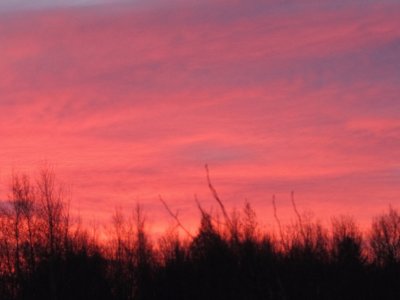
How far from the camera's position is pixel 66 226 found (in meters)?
40.2

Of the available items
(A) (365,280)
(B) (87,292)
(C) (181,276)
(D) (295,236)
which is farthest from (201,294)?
(D) (295,236)

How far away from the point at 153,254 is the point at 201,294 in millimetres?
20560

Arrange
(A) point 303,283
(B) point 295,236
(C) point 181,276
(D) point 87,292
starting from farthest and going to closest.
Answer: (D) point 87,292 < (C) point 181,276 < (A) point 303,283 < (B) point 295,236

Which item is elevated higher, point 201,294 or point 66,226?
point 66,226

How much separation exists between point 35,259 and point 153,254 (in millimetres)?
9012

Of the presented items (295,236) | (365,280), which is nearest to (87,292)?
(365,280)

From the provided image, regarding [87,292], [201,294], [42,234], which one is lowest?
[201,294]

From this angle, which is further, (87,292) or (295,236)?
(87,292)

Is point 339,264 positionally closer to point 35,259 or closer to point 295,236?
point 295,236

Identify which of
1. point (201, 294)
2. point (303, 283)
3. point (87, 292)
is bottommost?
point (303, 283)

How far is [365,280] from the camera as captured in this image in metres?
8.13

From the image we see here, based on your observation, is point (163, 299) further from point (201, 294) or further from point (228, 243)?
point (228, 243)

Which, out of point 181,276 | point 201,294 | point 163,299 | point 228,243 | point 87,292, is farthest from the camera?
point 87,292

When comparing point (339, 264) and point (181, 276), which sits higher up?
point (181, 276)
